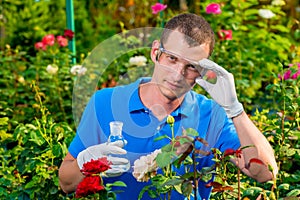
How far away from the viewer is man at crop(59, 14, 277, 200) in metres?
1.98

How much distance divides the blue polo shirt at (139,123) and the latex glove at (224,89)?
3.7 inches

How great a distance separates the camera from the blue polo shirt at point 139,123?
6.88ft

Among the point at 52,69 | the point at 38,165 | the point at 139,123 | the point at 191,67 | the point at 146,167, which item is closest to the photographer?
the point at 146,167

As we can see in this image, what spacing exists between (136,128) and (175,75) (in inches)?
8.0

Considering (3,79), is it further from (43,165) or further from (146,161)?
(146,161)

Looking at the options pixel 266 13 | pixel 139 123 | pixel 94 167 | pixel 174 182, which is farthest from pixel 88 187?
pixel 266 13

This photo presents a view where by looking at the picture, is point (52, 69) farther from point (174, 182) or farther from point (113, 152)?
point (174, 182)

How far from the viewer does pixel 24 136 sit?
2543 mm

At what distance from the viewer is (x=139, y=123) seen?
6.85 ft

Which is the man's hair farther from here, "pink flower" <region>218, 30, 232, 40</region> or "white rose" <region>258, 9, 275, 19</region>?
"white rose" <region>258, 9, 275, 19</region>

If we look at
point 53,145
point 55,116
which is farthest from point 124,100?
point 55,116

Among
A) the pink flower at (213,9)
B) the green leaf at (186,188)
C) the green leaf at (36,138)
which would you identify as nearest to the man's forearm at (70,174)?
the green leaf at (36,138)

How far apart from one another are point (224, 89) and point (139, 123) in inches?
10.3

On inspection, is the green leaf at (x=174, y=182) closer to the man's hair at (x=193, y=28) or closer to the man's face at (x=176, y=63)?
the man's face at (x=176, y=63)
